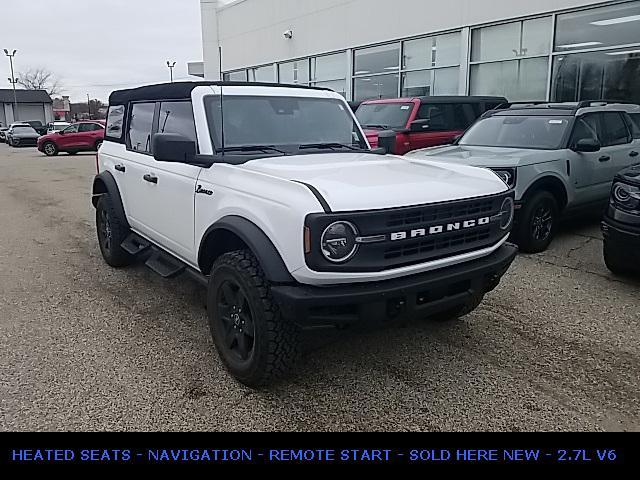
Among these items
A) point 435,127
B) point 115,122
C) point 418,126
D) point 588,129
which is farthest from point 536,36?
point 115,122

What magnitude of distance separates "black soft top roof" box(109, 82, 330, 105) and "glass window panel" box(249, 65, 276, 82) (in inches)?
763

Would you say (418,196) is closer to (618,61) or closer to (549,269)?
(549,269)

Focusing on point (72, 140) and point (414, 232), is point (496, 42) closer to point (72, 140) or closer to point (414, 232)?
point (414, 232)

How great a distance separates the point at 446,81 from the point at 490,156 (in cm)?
1054

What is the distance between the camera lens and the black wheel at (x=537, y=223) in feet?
20.5

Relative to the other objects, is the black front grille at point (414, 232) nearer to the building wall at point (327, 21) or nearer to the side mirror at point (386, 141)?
the side mirror at point (386, 141)

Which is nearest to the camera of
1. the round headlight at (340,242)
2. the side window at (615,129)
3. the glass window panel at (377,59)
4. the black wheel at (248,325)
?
the round headlight at (340,242)

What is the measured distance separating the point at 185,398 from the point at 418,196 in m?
1.78

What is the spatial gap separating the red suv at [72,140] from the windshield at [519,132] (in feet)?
67.1

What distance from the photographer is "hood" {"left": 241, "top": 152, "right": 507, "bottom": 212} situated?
9.73 ft

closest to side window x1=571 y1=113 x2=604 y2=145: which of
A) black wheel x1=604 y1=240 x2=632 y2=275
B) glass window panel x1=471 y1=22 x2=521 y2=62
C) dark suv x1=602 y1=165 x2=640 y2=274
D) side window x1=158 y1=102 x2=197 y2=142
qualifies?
dark suv x1=602 y1=165 x2=640 y2=274

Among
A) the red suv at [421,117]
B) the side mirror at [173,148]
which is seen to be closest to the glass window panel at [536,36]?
the red suv at [421,117]

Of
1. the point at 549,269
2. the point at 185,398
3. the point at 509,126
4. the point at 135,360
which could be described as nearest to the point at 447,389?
the point at 185,398

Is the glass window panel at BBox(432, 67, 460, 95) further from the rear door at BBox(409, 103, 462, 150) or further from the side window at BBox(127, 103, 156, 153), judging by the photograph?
the side window at BBox(127, 103, 156, 153)
